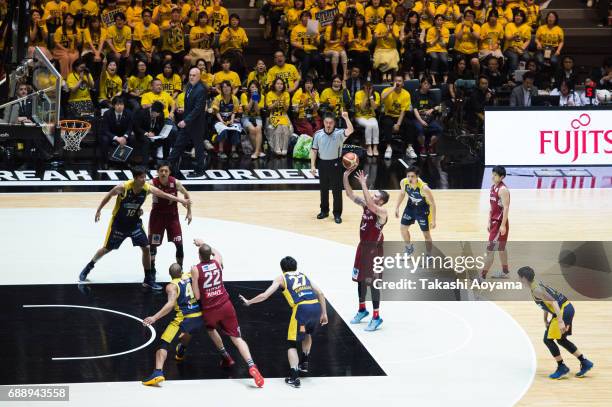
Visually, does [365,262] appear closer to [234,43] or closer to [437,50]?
[234,43]

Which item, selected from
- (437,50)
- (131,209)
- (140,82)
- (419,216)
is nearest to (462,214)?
(419,216)

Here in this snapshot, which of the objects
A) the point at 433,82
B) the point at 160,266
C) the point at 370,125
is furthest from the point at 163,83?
the point at 160,266

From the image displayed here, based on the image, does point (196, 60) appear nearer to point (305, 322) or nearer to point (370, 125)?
point (370, 125)

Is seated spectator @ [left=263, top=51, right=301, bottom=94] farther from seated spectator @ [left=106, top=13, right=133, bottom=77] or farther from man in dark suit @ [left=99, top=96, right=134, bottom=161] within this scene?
man in dark suit @ [left=99, top=96, right=134, bottom=161]

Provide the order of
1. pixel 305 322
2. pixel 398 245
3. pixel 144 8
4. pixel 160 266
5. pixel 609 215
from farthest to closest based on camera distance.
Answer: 1. pixel 144 8
2. pixel 609 215
3. pixel 398 245
4. pixel 160 266
5. pixel 305 322

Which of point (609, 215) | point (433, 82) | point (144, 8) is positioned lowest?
point (609, 215)

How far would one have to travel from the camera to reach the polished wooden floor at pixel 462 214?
14.1 meters

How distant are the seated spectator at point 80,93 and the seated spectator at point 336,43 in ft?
18.8

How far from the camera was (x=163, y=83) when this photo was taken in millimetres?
23531

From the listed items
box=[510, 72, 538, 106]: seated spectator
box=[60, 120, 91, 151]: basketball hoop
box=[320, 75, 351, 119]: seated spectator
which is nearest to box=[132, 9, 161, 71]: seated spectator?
box=[60, 120, 91, 151]: basketball hoop

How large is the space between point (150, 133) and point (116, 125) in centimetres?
72

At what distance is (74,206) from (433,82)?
395 inches

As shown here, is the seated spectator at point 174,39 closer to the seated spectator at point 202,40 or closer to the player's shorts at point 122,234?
the seated spectator at point 202,40

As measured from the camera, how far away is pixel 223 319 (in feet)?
36.7
